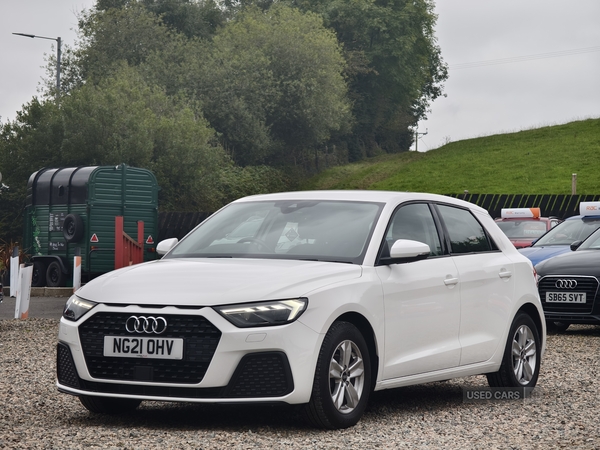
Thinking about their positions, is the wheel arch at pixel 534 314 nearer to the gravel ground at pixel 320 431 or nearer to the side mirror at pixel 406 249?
the gravel ground at pixel 320 431

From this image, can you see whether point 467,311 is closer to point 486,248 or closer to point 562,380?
point 486,248

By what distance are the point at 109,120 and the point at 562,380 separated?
37831mm

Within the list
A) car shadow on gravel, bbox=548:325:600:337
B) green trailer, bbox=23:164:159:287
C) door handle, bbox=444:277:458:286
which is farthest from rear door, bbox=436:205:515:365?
green trailer, bbox=23:164:159:287

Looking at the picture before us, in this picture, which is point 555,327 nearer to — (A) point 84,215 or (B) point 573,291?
(B) point 573,291

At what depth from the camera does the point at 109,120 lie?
149 ft

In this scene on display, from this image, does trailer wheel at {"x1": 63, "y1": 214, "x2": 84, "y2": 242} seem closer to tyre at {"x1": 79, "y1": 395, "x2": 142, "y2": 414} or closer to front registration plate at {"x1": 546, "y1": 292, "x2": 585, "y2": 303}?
front registration plate at {"x1": 546, "y1": 292, "x2": 585, "y2": 303}

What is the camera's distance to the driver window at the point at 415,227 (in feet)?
25.3

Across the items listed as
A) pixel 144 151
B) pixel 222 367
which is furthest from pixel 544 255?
pixel 144 151

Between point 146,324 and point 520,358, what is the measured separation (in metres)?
3.79

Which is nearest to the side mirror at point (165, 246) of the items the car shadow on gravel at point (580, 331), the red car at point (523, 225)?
the car shadow on gravel at point (580, 331)

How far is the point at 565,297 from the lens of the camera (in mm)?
14711

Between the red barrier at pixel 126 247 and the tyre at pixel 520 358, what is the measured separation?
1545 centimetres

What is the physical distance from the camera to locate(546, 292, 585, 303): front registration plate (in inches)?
Result: 575

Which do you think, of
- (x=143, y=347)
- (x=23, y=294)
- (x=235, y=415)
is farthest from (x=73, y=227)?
(x=143, y=347)
